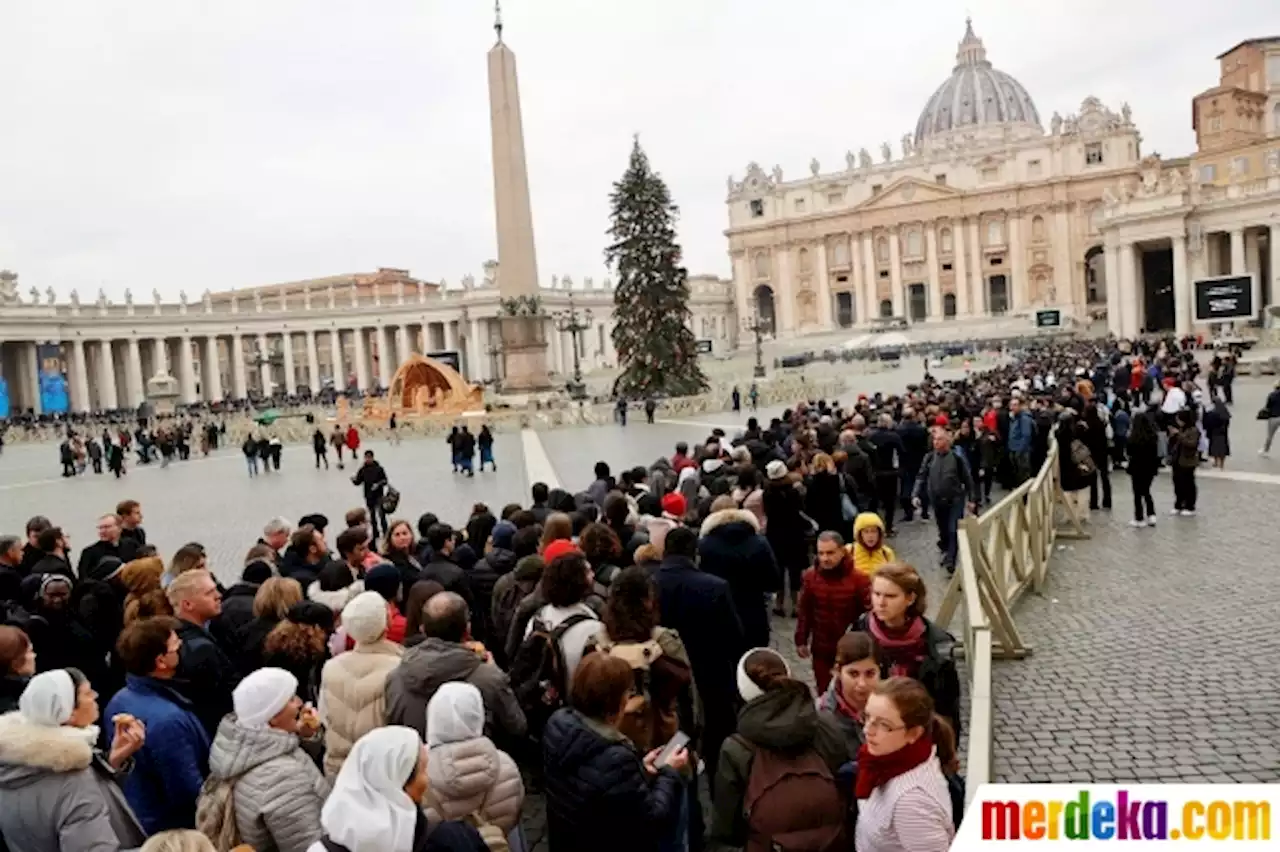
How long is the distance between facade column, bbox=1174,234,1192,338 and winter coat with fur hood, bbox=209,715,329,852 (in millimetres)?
57762

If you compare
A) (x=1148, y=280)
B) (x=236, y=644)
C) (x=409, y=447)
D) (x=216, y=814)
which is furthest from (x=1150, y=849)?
(x=1148, y=280)

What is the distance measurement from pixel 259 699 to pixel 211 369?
81612 millimetres

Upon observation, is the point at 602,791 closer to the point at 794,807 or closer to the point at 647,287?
the point at 794,807

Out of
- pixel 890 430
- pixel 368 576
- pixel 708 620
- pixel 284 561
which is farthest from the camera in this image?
pixel 890 430

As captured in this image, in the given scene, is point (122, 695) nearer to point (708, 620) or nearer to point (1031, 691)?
point (708, 620)

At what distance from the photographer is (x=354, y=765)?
308 cm

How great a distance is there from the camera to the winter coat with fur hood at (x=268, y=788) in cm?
362

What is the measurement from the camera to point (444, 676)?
452 cm

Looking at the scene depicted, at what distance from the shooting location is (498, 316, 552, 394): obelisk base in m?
40.3

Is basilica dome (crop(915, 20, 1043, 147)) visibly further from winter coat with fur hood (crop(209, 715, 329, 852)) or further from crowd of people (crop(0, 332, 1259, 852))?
winter coat with fur hood (crop(209, 715, 329, 852))

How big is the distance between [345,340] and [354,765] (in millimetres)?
102457

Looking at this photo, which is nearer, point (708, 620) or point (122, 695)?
point (122, 695)

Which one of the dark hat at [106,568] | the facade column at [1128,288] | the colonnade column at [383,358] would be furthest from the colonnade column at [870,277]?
→ the dark hat at [106,568]

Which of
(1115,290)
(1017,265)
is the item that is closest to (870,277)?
(1017,265)
